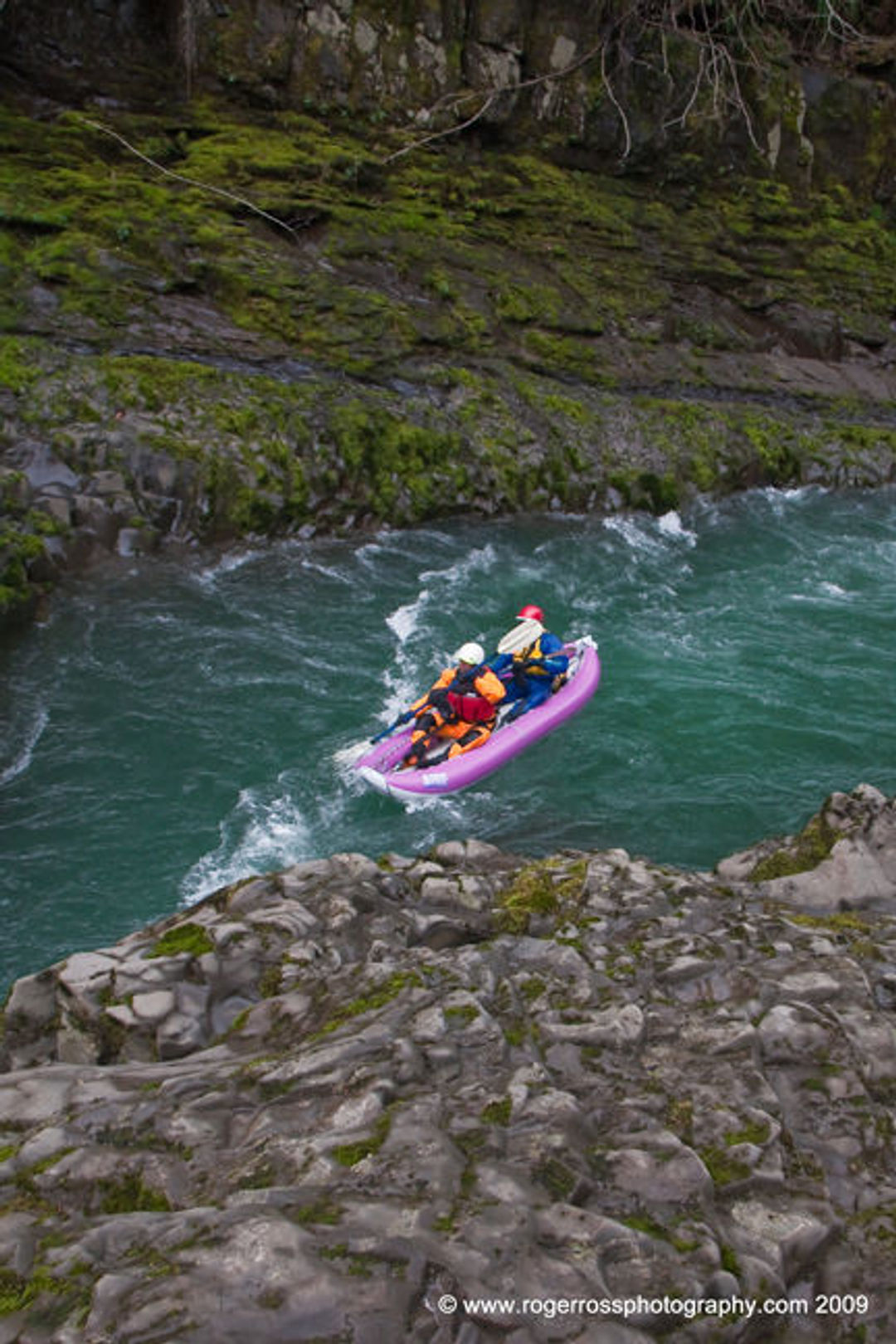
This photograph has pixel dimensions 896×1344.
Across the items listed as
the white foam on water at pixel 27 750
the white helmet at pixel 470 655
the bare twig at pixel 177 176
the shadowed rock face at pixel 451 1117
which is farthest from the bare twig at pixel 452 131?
the shadowed rock face at pixel 451 1117

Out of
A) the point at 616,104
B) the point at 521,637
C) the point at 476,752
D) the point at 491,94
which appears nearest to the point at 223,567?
the point at 521,637

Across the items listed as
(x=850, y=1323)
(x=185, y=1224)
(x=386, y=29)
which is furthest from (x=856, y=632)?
(x=386, y=29)

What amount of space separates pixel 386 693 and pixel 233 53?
38.4 feet

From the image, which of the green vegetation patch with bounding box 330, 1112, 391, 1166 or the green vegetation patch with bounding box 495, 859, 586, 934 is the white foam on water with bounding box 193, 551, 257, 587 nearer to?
the green vegetation patch with bounding box 495, 859, 586, 934

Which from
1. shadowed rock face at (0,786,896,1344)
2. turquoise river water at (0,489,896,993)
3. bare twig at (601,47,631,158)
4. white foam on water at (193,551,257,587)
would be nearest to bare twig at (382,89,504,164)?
bare twig at (601,47,631,158)

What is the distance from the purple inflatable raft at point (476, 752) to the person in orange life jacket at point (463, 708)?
142 mm

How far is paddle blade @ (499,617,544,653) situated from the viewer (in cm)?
1061

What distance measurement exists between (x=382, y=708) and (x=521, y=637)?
1.66 m

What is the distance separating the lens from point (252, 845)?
8062mm

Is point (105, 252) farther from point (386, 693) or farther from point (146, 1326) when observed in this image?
point (146, 1326)

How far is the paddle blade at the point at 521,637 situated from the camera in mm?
10609

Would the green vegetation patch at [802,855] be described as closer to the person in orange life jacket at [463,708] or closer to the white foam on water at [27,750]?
the person in orange life jacket at [463,708]

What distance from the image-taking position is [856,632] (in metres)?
12.2

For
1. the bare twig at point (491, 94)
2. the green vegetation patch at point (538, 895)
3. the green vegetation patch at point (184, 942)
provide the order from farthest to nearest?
the bare twig at point (491, 94) < the green vegetation patch at point (538, 895) < the green vegetation patch at point (184, 942)
